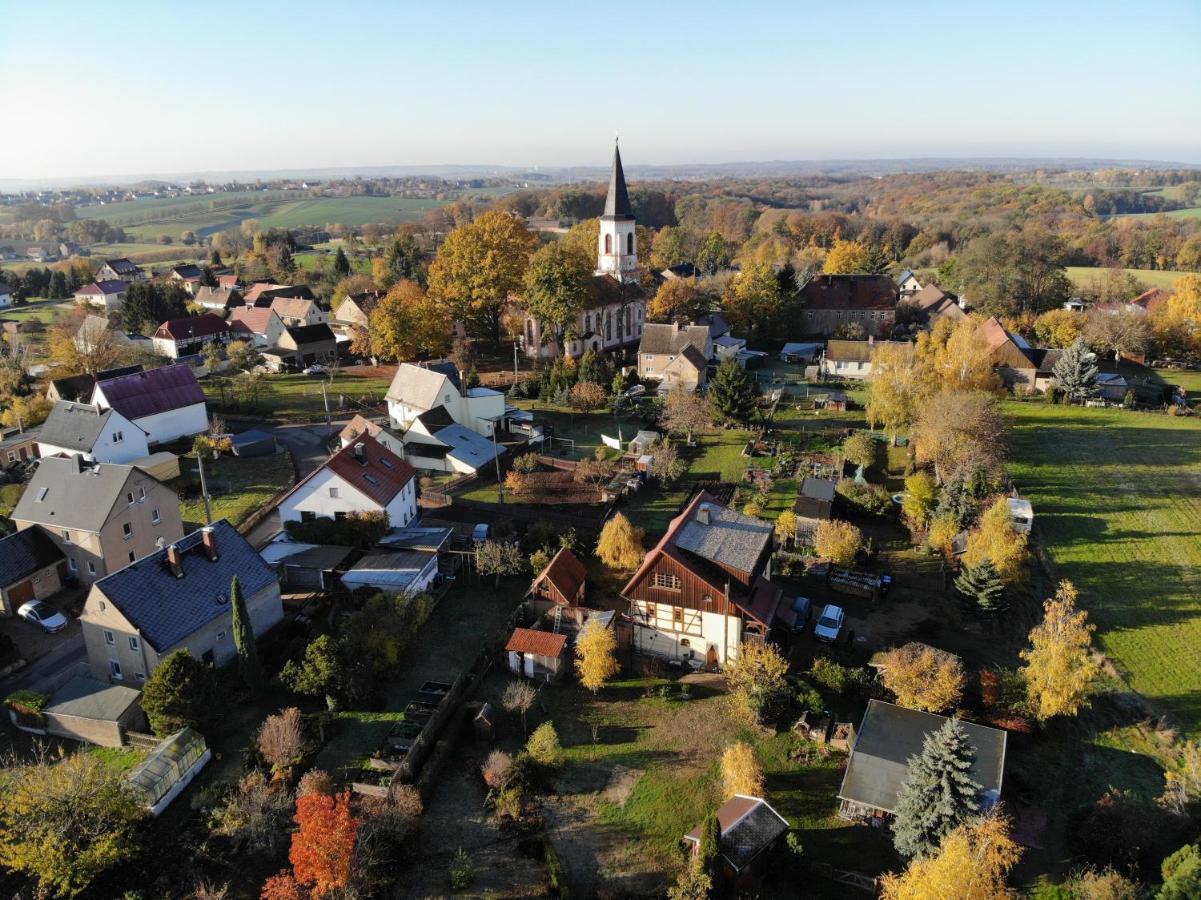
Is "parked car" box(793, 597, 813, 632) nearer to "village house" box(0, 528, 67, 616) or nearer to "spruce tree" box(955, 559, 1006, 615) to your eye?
"spruce tree" box(955, 559, 1006, 615)

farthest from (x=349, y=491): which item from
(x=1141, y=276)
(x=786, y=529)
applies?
(x=1141, y=276)

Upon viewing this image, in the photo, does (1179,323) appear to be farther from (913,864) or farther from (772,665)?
(913,864)

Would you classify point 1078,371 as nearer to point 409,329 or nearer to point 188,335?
point 409,329

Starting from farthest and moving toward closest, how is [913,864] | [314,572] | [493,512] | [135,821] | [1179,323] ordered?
1. [1179,323]
2. [493,512]
3. [314,572]
4. [135,821]
5. [913,864]

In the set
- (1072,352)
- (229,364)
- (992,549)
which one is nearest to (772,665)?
(992,549)

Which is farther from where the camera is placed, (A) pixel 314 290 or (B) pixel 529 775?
(A) pixel 314 290

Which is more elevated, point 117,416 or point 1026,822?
point 117,416

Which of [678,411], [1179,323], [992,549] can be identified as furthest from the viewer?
[1179,323]
